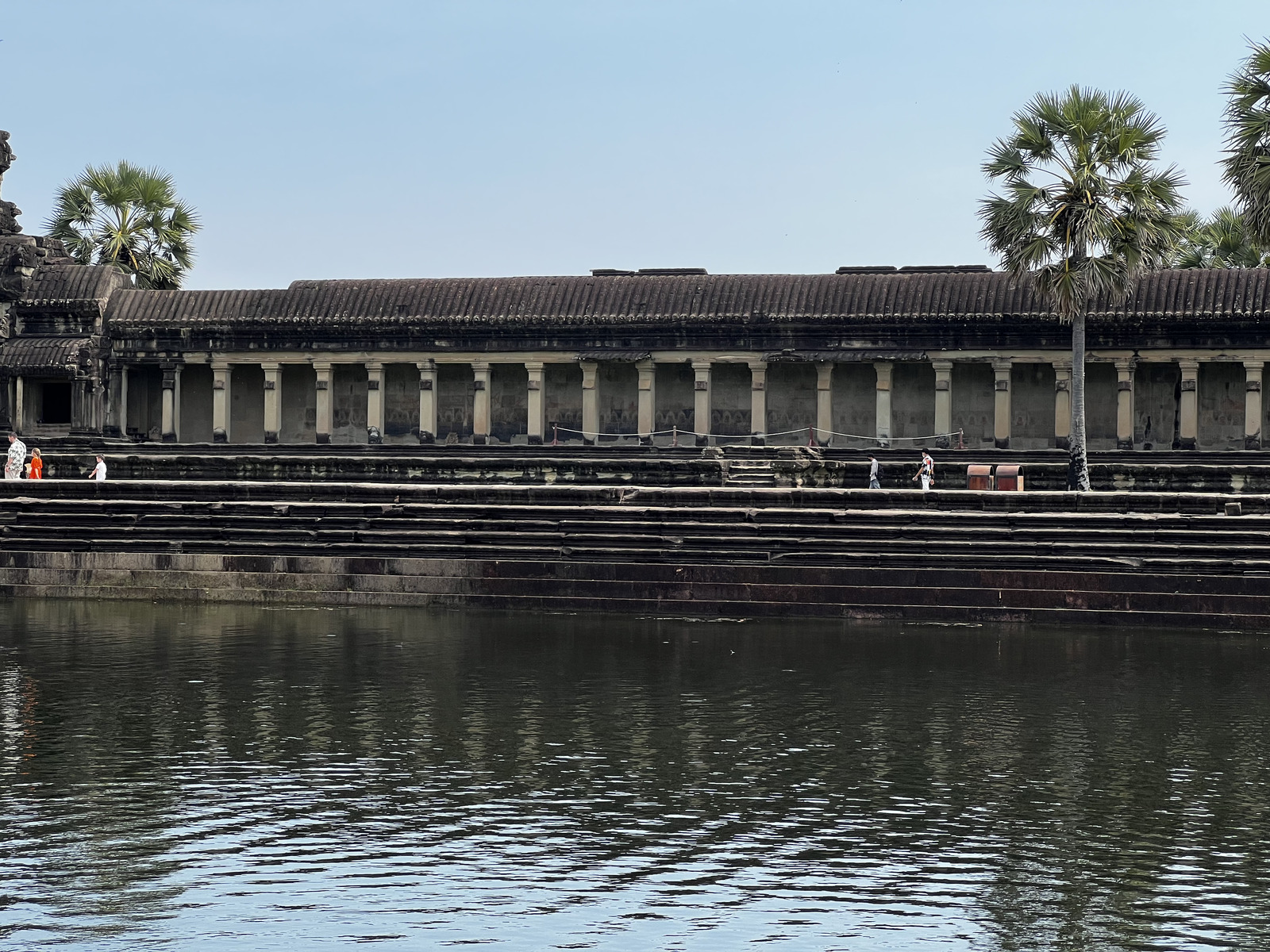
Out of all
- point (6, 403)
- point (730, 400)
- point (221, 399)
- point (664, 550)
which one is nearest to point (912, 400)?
point (730, 400)

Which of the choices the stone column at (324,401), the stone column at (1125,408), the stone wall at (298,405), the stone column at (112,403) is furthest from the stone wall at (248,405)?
the stone column at (1125,408)

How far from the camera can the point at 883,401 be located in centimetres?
3478

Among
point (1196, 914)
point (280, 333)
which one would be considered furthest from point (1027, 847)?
point (280, 333)

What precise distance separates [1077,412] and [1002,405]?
428cm

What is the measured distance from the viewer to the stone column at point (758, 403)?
1368 inches

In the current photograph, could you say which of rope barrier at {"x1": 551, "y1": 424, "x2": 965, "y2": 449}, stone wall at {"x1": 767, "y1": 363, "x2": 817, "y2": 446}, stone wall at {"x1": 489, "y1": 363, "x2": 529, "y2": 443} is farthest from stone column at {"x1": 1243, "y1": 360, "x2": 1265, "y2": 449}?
stone wall at {"x1": 489, "y1": 363, "x2": 529, "y2": 443}

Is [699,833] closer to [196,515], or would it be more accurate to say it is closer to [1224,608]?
[1224,608]

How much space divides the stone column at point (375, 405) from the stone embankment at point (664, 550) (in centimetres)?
1206

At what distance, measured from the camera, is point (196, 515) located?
2361 cm

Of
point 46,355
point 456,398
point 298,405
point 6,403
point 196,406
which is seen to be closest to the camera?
point 6,403

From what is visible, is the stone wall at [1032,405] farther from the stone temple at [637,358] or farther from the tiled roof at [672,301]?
the tiled roof at [672,301]

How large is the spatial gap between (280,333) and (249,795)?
27254mm

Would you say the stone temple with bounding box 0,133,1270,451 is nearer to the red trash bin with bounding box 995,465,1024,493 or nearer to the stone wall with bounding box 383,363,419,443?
the stone wall with bounding box 383,363,419,443

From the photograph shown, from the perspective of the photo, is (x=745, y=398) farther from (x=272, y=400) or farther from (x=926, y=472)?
(x=272, y=400)
